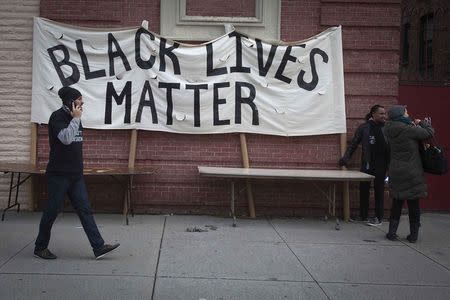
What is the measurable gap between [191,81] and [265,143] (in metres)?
1.58

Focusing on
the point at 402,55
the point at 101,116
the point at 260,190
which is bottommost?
the point at 260,190

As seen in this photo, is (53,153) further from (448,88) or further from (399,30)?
(448,88)

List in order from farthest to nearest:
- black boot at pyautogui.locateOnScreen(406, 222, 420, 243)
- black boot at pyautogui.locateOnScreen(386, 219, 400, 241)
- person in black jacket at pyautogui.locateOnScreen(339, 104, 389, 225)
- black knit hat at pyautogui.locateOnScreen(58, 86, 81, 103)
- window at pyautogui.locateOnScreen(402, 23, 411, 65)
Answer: window at pyautogui.locateOnScreen(402, 23, 411, 65) < person in black jacket at pyautogui.locateOnScreen(339, 104, 389, 225) < black boot at pyautogui.locateOnScreen(386, 219, 400, 241) < black boot at pyautogui.locateOnScreen(406, 222, 420, 243) < black knit hat at pyautogui.locateOnScreen(58, 86, 81, 103)

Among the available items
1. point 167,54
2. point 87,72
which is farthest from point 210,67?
point 87,72

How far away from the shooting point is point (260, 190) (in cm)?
890

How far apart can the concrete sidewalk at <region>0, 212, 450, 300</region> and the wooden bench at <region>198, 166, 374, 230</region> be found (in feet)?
1.47

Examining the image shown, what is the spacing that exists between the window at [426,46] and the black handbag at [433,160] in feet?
9.51

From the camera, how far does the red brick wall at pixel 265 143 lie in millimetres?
8758

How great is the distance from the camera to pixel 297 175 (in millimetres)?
7926

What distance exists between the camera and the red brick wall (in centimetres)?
876

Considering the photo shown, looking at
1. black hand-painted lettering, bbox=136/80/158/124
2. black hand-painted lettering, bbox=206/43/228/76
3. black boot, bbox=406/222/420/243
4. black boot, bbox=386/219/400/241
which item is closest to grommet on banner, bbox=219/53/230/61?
black hand-painted lettering, bbox=206/43/228/76

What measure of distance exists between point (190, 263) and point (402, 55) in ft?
19.4

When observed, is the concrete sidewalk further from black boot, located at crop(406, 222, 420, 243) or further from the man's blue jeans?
the man's blue jeans

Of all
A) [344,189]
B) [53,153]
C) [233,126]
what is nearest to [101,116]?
[233,126]
